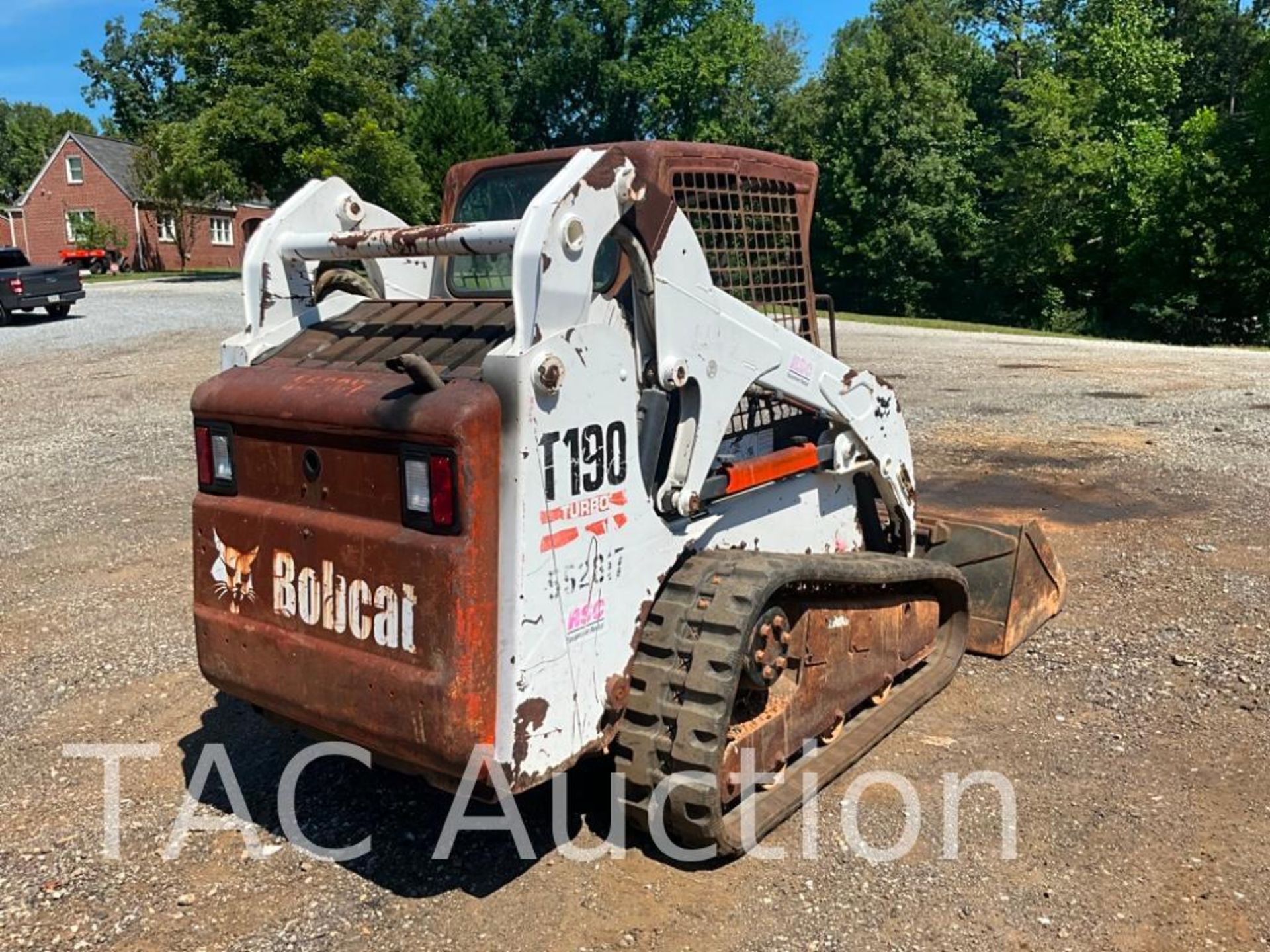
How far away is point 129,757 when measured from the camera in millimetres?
4645

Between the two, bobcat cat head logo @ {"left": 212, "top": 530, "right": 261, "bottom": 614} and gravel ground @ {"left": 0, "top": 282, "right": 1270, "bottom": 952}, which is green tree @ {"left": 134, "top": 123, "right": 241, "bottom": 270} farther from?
bobcat cat head logo @ {"left": 212, "top": 530, "right": 261, "bottom": 614}

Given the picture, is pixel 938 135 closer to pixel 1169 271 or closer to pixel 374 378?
pixel 1169 271

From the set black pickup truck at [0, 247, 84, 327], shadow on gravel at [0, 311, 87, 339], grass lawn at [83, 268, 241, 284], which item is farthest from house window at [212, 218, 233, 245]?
black pickup truck at [0, 247, 84, 327]

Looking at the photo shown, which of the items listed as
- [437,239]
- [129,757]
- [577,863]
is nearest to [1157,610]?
[577,863]

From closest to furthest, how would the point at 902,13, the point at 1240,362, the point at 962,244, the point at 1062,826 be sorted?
the point at 1062,826 → the point at 1240,362 → the point at 962,244 → the point at 902,13

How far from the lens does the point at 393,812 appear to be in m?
4.07

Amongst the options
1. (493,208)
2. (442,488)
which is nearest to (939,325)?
(493,208)

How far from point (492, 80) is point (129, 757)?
51904mm

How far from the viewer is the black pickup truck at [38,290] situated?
23188 mm

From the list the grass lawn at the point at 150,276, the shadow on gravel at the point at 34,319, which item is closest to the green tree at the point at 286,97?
the grass lawn at the point at 150,276

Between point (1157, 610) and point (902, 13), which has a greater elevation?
point (902, 13)

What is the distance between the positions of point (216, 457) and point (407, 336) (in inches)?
29.6

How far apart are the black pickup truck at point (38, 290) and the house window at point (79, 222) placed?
25.9m

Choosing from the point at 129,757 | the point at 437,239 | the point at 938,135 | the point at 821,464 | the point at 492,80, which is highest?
the point at 492,80
